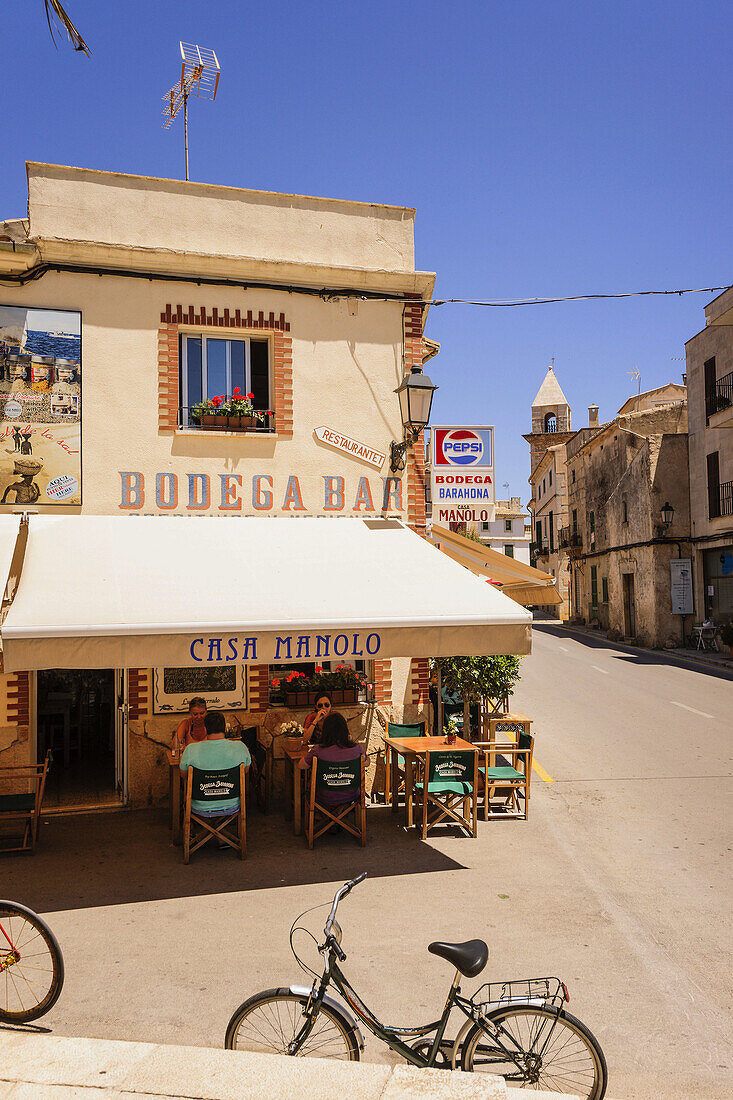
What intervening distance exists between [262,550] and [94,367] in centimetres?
301

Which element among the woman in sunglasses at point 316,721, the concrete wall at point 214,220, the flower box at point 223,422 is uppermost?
the concrete wall at point 214,220

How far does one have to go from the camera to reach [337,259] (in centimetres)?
995

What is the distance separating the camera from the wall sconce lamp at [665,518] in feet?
100.0

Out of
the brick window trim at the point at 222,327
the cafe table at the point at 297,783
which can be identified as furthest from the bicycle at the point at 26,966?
the brick window trim at the point at 222,327

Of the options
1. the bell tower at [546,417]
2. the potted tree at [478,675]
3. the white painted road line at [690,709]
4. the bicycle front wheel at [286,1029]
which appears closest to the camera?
the bicycle front wheel at [286,1029]

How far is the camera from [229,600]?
276 inches

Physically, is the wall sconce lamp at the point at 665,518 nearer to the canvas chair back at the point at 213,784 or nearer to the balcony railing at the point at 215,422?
the balcony railing at the point at 215,422

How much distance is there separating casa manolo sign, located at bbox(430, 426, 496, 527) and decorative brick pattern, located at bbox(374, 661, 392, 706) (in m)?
1.97

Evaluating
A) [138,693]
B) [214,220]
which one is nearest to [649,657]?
[138,693]

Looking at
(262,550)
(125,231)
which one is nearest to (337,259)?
(125,231)

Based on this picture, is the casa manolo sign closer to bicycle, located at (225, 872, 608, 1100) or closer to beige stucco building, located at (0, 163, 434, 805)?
beige stucco building, located at (0, 163, 434, 805)

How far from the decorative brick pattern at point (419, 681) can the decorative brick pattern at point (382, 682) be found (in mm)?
341

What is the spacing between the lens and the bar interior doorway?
1050cm

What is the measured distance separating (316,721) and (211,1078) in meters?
5.33
